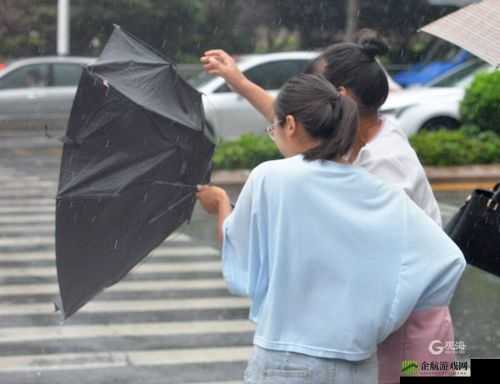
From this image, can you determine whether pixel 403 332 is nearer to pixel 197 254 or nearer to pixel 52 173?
pixel 197 254

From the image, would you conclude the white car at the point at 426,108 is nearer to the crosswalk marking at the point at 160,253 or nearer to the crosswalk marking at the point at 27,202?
the crosswalk marking at the point at 27,202

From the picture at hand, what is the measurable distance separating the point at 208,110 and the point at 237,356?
35.3 ft

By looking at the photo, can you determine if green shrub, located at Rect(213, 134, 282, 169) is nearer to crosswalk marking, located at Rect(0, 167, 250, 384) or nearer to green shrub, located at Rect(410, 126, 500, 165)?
green shrub, located at Rect(410, 126, 500, 165)

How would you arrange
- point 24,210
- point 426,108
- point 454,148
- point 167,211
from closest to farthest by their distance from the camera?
1. point 167,211
2. point 24,210
3. point 454,148
4. point 426,108

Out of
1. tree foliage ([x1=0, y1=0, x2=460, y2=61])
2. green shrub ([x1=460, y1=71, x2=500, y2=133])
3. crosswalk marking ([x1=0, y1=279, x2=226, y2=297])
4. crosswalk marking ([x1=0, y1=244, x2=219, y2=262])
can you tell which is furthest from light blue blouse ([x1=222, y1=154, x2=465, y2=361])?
tree foliage ([x1=0, y1=0, x2=460, y2=61])

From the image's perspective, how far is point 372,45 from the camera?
3.54 metres

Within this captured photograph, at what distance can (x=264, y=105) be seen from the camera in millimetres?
3715

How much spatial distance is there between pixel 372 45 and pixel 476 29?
629 millimetres

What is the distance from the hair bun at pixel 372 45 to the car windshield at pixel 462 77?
13.8 metres

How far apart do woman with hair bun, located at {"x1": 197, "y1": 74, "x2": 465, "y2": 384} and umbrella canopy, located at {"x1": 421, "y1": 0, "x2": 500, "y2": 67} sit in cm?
102

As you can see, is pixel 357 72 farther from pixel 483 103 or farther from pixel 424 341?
pixel 483 103

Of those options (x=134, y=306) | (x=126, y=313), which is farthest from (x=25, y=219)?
(x=126, y=313)

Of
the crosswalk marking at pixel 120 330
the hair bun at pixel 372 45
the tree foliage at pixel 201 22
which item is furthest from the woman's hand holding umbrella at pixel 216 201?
the tree foliage at pixel 201 22

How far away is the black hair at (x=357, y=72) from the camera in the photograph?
3.41m
